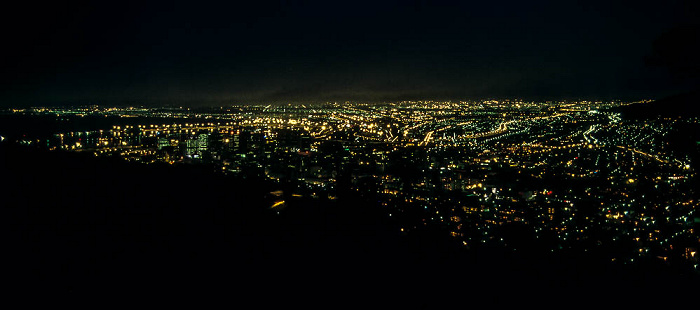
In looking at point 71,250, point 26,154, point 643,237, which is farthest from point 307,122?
point 71,250

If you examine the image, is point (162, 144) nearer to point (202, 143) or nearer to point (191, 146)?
point (191, 146)

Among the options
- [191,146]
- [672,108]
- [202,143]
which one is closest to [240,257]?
[672,108]

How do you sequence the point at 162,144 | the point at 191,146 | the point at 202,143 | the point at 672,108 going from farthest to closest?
the point at 202,143 → the point at 191,146 → the point at 162,144 → the point at 672,108

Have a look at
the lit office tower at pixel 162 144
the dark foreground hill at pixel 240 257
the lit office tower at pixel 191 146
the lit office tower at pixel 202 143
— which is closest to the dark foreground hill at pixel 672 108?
the dark foreground hill at pixel 240 257

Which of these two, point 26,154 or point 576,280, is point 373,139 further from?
point 576,280

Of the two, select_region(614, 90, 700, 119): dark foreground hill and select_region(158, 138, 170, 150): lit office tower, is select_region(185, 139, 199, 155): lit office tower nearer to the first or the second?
select_region(158, 138, 170, 150): lit office tower

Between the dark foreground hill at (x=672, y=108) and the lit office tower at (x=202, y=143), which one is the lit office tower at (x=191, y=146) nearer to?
the lit office tower at (x=202, y=143)

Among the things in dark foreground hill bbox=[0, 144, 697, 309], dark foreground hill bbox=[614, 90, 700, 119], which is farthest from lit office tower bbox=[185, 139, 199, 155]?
dark foreground hill bbox=[614, 90, 700, 119]

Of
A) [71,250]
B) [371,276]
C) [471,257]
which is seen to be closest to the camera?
[71,250]
